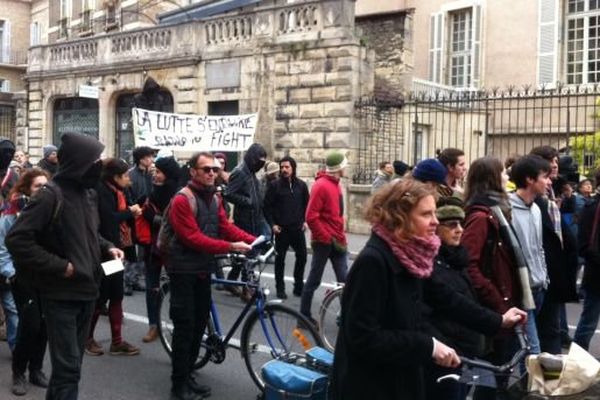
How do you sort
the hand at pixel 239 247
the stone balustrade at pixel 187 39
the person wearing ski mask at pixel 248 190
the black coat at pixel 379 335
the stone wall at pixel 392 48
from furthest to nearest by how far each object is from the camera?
the stone wall at pixel 392 48, the stone balustrade at pixel 187 39, the person wearing ski mask at pixel 248 190, the hand at pixel 239 247, the black coat at pixel 379 335

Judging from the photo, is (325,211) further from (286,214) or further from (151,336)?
(151,336)

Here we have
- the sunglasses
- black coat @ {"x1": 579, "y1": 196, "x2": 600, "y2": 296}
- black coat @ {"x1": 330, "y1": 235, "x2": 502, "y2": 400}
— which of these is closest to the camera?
black coat @ {"x1": 330, "y1": 235, "x2": 502, "y2": 400}

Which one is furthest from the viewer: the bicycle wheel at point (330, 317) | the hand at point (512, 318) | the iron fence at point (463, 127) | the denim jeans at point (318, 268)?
the iron fence at point (463, 127)

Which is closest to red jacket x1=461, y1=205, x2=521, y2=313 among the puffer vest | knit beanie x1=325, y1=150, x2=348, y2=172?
the puffer vest

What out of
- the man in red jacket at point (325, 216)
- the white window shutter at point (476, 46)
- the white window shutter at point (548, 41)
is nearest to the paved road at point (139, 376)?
the man in red jacket at point (325, 216)

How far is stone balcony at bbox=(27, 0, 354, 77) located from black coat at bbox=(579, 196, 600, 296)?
1082 cm

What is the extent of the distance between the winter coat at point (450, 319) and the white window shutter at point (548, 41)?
18270mm

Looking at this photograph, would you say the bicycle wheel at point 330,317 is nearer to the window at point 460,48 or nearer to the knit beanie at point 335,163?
the knit beanie at point 335,163

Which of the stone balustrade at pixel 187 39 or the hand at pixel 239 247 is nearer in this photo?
the hand at pixel 239 247

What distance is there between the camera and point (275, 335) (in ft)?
17.6

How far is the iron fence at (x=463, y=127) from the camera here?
A: 1480cm

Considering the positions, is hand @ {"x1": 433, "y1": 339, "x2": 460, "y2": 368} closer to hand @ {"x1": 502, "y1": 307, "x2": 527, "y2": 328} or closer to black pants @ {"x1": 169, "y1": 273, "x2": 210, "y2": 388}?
hand @ {"x1": 502, "y1": 307, "x2": 527, "y2": 328}

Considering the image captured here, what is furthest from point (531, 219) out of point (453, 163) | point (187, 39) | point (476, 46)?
point (476, 46)

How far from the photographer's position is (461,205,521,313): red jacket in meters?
4.27
